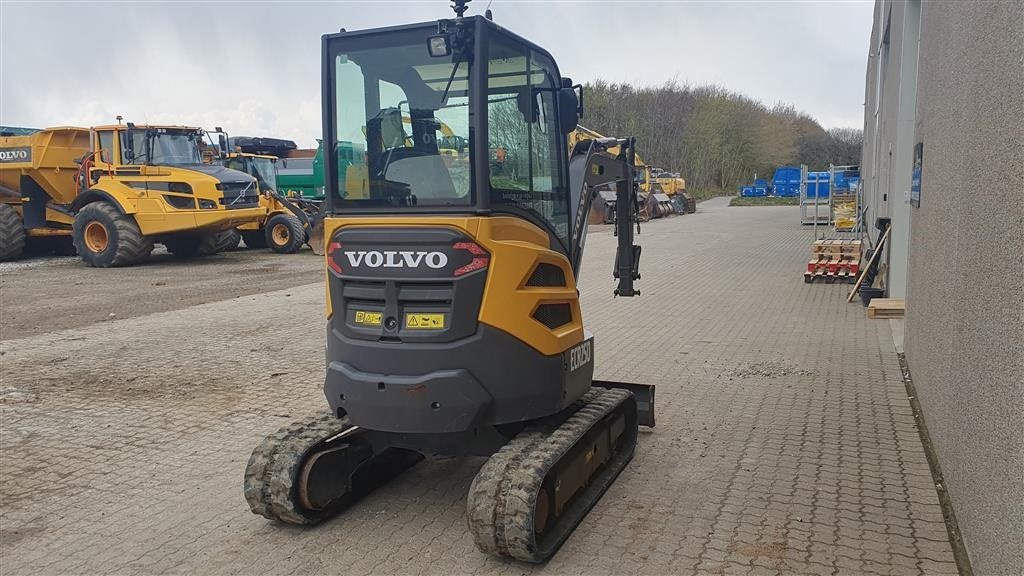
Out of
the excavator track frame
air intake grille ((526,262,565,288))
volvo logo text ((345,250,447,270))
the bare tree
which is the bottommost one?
the excavator track frame

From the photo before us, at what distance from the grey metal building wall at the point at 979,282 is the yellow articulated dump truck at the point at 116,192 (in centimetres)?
1451

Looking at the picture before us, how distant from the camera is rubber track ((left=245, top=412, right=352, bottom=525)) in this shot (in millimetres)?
4090

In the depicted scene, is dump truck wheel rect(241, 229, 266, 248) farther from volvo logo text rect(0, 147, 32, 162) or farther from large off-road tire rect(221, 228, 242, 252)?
volvo logo text rect(0, 147, 32, 162)

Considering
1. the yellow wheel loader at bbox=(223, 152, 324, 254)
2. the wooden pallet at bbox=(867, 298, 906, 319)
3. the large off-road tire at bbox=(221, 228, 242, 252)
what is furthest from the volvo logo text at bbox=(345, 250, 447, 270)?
the large off-road tire at bbox=(221, 228, 242, 252)

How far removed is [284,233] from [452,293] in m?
16.9

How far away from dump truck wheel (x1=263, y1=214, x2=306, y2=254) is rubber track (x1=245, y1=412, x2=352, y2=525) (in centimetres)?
1588

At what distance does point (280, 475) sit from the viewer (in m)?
4.11

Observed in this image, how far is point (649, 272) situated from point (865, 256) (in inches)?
169

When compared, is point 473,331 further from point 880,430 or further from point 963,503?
point 880,430

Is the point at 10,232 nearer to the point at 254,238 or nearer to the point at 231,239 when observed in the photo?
the point at 231,239

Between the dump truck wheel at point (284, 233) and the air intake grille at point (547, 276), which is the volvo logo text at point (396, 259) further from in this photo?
the dump truck wheel at point (284, 233)

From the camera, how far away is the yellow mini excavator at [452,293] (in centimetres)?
384

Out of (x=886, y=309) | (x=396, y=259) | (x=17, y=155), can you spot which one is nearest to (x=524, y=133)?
(x=396, y=259)

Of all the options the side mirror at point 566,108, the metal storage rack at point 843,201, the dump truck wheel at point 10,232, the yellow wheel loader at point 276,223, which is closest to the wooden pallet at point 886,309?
the side mirror at point 566,108
